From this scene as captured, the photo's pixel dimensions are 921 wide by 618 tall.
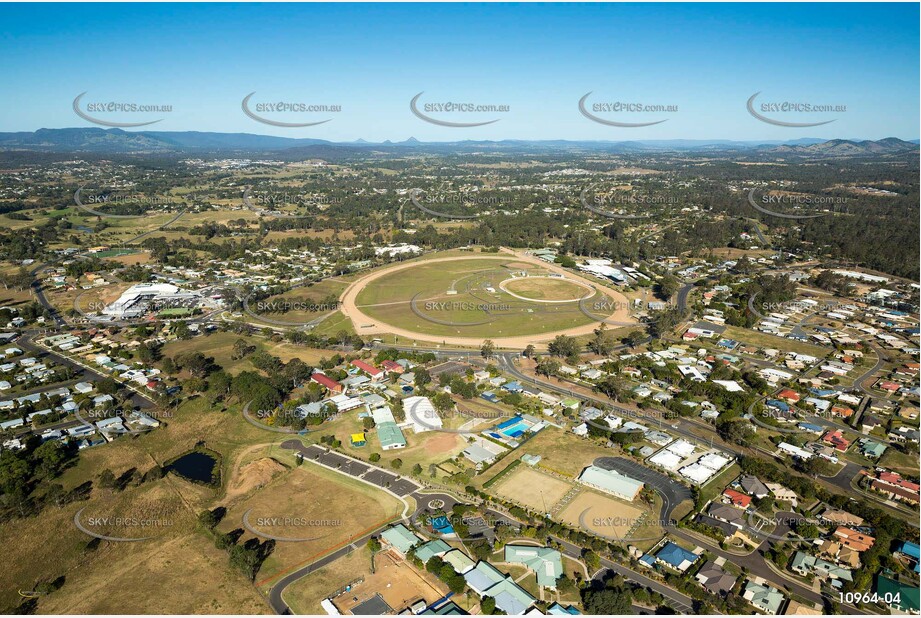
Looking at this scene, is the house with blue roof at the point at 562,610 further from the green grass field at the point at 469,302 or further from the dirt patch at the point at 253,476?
the green grass field at the point at 469,302

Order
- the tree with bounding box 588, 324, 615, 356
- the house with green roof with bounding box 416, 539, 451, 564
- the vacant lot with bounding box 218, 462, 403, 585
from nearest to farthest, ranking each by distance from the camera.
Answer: the house with green roof with bounding box 416, 539, 451, 564 < the vacant lot with bounding box 218, 462, 403, 585 < the tree with bounding box 588, 324, 615, 356

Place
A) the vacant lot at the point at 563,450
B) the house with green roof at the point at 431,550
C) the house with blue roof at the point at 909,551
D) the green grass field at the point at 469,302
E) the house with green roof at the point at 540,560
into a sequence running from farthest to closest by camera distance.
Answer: the green grass field at the point at 469,302 → the vacant lot at the point at 563,450 → the house with blue roof at the point at 909,551 → the house with green roof at the point at 431,550 → the house with green roof at the point at 540,560

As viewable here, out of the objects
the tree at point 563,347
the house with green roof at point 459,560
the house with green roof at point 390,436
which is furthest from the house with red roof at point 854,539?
the house with green roof at point 390,436

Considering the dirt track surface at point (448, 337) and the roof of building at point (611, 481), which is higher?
the dirt track surface at point (448, 337)

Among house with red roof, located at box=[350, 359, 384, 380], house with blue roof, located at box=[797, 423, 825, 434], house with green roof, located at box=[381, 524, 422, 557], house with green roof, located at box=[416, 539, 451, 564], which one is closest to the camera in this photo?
house with green roof, located at box=[416, 539, 451, 564]

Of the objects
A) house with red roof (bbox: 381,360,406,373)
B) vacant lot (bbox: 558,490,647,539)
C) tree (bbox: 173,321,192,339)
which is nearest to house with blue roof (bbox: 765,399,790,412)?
vacant lot (bbox: 558,490,647,539)

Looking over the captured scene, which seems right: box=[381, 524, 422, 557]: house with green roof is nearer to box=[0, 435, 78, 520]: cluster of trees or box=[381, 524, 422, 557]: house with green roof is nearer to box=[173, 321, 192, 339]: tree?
box=[0, 435, 78, 520]: cluster of trees
